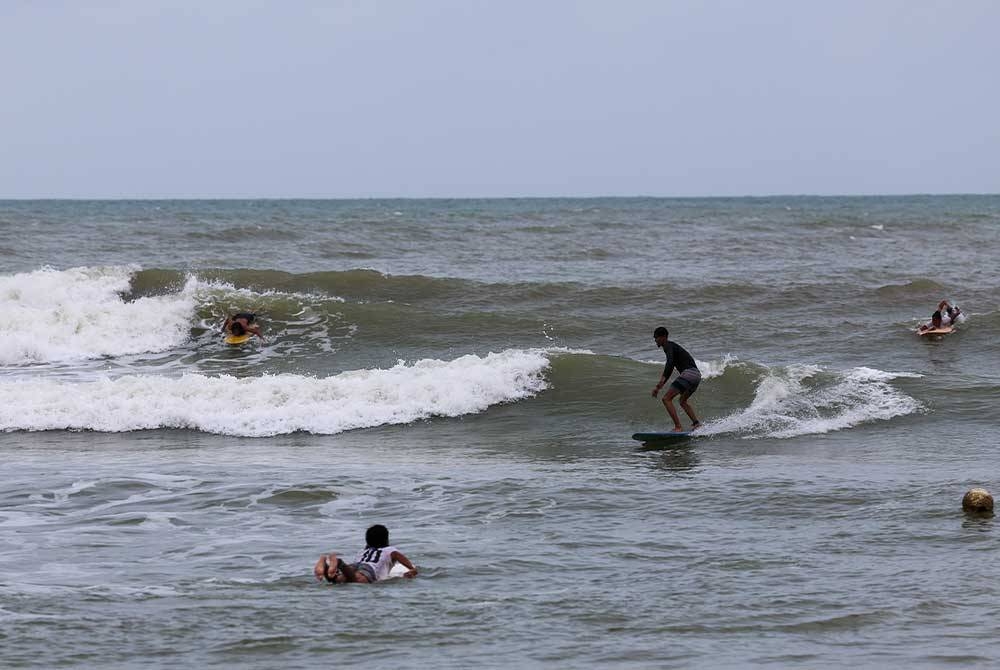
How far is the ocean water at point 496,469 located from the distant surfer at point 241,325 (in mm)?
358

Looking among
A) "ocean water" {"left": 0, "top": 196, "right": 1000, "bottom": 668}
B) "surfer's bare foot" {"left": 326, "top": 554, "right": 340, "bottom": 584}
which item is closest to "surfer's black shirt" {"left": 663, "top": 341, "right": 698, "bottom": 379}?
"ocean water" {"left": 0, "top": 196, "right": 1000, "bottom": 668}

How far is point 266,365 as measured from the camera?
2267 cm

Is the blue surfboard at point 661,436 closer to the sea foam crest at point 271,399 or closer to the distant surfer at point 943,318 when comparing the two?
the sea foam crest at point 271,399

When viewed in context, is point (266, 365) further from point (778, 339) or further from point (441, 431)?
point (778, 339)

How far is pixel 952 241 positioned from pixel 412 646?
4198 centimetres

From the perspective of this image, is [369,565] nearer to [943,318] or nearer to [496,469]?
[496,469]

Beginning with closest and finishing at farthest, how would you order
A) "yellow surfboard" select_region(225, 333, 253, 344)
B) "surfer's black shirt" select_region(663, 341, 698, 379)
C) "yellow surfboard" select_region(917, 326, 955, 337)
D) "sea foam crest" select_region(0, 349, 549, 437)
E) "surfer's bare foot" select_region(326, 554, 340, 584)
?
"surfer's bare foot" select_region(326, 554, 340, 584)
"surfer's black shirt" select_region(663, 341, 698, 379)
"sea foam crest" select_region(0, 349, 549, 437)
"yellow surfboard" select_region(917, 326, 955, 337)
"yellow surfboard" select_region(225, 333, 253, 344)

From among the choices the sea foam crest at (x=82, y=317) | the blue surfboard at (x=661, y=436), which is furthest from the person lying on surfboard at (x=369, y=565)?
the sea foam crest at (x=82, y=317)

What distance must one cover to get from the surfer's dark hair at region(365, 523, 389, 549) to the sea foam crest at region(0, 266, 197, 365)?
1512 cm

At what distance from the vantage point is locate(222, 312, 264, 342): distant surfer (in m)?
24.4

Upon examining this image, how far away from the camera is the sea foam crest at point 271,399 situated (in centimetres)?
1736

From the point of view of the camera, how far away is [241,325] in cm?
2436

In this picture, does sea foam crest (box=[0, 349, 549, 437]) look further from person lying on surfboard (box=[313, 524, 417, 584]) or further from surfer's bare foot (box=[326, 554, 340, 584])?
surfer's bare foot (box=[326, 554, 340, 584])

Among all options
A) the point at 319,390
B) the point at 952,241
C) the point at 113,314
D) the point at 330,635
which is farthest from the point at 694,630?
the point at 952,241
